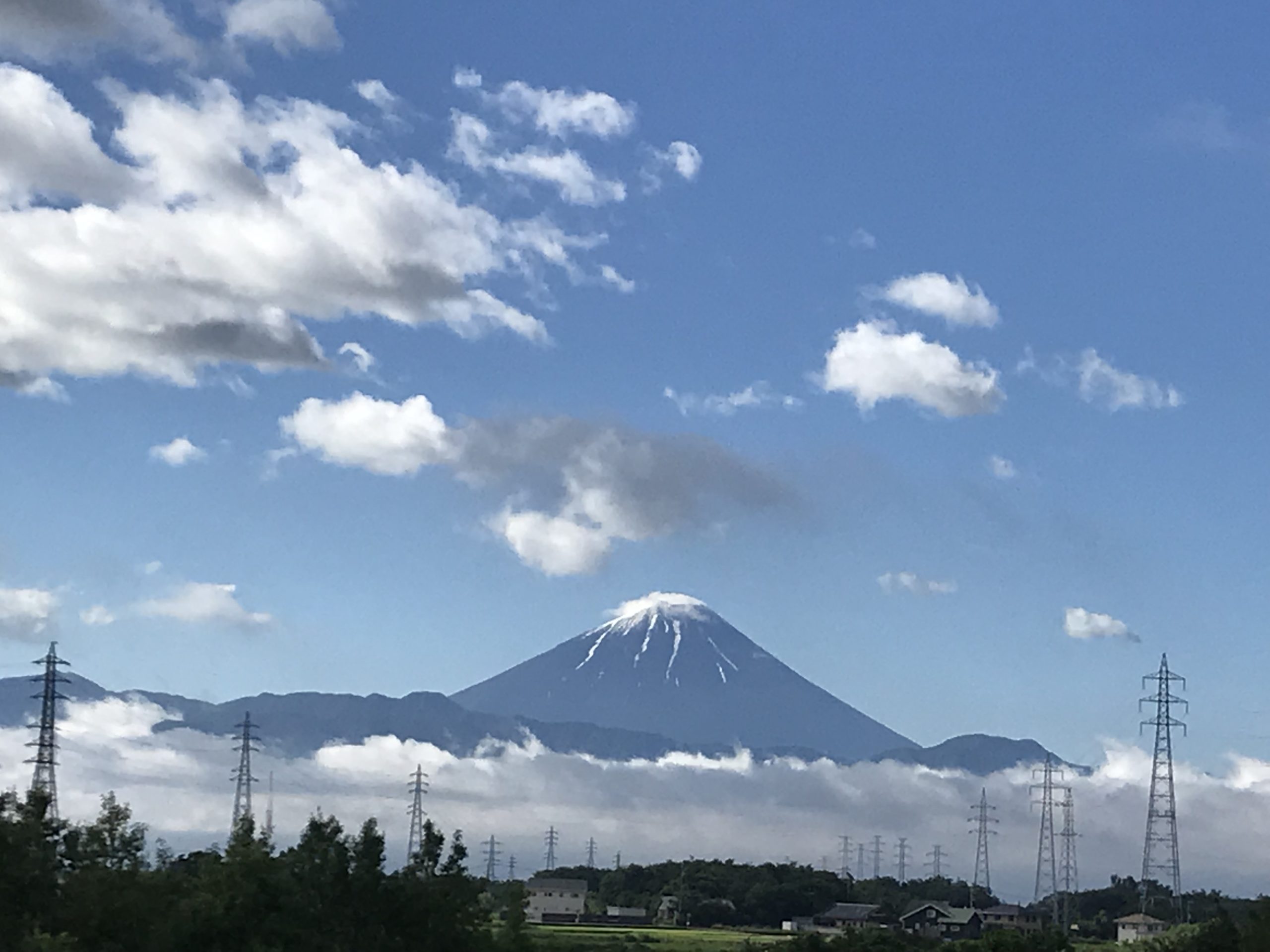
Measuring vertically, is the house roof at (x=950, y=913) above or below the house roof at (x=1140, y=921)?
below

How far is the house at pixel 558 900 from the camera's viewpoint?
172 meters

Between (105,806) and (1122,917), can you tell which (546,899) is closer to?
(1122,917)

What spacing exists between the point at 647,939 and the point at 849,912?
47.3 m

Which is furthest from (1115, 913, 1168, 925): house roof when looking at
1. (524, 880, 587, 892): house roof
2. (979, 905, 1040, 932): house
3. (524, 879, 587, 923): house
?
(524, 880, 587, 892): house roof

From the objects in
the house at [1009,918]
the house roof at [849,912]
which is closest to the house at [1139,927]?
the house at [1009,918]

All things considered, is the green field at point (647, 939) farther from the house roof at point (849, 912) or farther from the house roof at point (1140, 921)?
the house roof at point (1140, 921)

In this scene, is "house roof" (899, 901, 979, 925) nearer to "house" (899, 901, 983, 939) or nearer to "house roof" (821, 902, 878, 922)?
"house" (899, 901, 983, 939)

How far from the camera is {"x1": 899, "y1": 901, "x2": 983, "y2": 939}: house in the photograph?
16050 centimetres

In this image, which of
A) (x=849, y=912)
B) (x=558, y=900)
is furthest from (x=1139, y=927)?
(x=558, y=900)

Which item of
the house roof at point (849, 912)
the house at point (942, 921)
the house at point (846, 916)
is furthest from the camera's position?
the house roof at point (849, 912)

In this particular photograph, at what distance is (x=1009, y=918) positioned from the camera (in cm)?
17050

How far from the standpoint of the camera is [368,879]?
60312 millimetres

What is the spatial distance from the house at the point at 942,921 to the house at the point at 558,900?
28469 mm

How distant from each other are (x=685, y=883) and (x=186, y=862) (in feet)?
303
